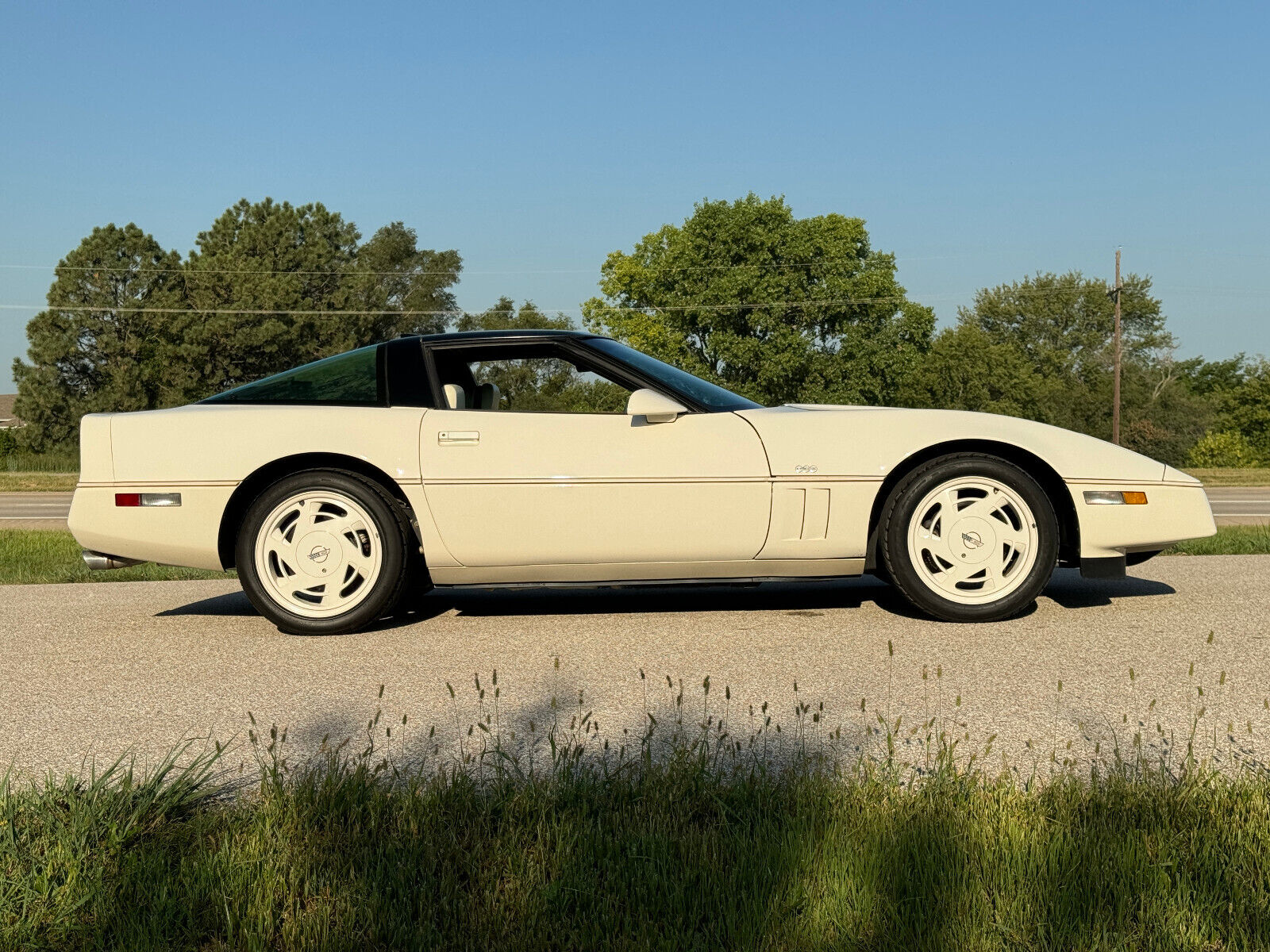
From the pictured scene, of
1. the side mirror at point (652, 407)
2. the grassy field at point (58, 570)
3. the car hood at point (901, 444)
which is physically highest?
the side mirror at point (652, 407)

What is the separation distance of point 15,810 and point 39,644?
9.66 ft

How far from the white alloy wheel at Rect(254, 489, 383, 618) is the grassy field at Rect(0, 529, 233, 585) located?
6.78 ft

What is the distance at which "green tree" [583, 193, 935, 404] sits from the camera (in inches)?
2136

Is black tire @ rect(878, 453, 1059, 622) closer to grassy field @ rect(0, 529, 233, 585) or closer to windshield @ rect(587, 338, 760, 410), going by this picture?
windshield @ rect(587, 338, 760, 410)

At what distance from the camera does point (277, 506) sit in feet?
17.8

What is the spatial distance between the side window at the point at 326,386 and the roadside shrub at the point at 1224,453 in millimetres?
59226

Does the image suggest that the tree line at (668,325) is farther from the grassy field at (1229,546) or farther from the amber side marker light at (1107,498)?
the amber side marker light at (1107,498)

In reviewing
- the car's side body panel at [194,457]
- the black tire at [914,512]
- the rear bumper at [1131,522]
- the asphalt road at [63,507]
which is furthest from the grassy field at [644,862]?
the asphalt road at [63,507]

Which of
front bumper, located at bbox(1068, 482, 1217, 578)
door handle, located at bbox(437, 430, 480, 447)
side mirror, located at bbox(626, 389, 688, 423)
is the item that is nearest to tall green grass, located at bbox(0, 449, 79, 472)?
door handle, located at bbox(437, 430, 480, 447)

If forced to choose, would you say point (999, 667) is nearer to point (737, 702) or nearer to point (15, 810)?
point (737, 702)

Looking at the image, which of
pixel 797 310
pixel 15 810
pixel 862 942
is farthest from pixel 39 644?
pixel 797 310

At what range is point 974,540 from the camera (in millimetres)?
5398

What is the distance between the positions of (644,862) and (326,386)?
380 centimetres

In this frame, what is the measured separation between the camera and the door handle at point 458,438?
5.43 m
